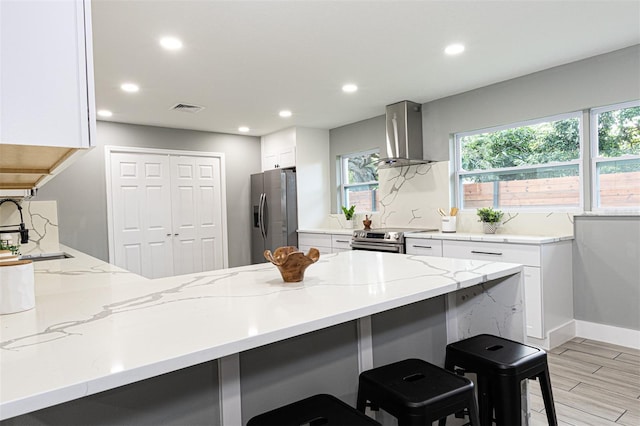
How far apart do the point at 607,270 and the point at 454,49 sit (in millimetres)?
2204

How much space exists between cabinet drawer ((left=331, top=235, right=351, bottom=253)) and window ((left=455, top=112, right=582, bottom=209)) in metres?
1.38

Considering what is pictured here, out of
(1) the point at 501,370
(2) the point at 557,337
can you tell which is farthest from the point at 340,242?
(1) the point at 501,370

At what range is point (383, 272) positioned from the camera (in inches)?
69.7

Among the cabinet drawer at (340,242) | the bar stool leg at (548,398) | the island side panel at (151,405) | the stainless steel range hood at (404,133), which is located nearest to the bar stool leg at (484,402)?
the bar stool leg at (548,398)

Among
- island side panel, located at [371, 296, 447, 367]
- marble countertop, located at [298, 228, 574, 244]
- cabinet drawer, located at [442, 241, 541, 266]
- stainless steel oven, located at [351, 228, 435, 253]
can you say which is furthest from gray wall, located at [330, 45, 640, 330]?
island side panel, located at [371, 296, 447, 367]

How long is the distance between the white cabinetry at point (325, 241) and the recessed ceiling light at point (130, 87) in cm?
275

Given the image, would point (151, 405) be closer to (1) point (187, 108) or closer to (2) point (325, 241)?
(1) point (187, 108)

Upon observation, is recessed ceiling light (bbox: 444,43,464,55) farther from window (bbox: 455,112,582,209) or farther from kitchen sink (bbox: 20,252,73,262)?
kitchen sink (bbox: 20,252,73,262)

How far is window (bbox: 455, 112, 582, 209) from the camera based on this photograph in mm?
3576

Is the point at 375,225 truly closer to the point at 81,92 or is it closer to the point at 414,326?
the point at 414,326

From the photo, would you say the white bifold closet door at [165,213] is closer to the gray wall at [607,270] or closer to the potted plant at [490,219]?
the potted plant at [490,219]

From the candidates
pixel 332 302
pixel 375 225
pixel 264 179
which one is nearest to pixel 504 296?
pixel 332 302

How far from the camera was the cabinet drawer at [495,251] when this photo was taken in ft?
10.4

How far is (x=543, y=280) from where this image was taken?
314 centimetres
